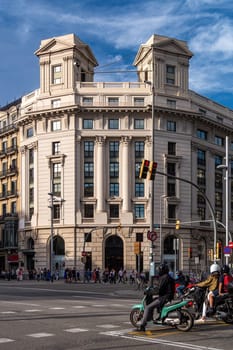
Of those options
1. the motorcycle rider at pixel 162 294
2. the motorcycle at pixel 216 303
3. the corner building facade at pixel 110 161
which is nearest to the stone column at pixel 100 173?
the corner building facade at pixel 110 161

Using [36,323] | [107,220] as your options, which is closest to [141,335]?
[36,323]

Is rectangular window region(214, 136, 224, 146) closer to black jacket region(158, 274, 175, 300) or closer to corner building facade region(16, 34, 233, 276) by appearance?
corner building facade region(16, 34, 233, 276)

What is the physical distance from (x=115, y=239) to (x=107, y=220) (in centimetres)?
255

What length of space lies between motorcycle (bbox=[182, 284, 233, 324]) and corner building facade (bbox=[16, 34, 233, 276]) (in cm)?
5302

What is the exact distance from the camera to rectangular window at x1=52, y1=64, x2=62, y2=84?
73438 millimetres

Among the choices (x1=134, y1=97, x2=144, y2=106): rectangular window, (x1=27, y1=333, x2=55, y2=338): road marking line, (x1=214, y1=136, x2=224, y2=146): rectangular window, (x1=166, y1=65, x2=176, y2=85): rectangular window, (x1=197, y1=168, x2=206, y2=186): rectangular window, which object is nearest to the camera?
(x1=27, y1=333, x2=55, y2=338): road marking line

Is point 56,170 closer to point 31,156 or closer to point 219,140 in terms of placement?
point 31,156

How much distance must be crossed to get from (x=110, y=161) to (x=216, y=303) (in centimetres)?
5642

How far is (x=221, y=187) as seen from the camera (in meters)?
80.8

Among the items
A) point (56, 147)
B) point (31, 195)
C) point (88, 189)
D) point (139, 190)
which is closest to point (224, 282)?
point (139, 190)

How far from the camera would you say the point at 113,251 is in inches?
2793

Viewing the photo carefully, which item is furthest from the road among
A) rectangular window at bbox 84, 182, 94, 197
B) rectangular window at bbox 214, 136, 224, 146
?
rectangular window at bbox 214, 136, 224, 146

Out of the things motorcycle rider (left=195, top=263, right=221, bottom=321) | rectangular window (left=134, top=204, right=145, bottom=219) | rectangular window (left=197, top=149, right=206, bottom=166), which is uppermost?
rectangular window (left=197, top=149, right=206, bottom=166)

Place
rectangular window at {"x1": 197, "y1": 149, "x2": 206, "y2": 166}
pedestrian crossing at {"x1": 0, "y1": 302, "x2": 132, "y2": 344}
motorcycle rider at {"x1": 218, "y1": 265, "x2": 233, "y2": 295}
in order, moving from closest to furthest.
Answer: pedestrian crossing at {"x1": 0, "y1": 302, "x2": 132, "y2": 344} → motorcycle rider at {"x1": 218, "y1": 265, "x2": 233, "y2": 295} → rectangular window at {"x1": 197, "y1": 149, "x2": 206, "y2": 166}
